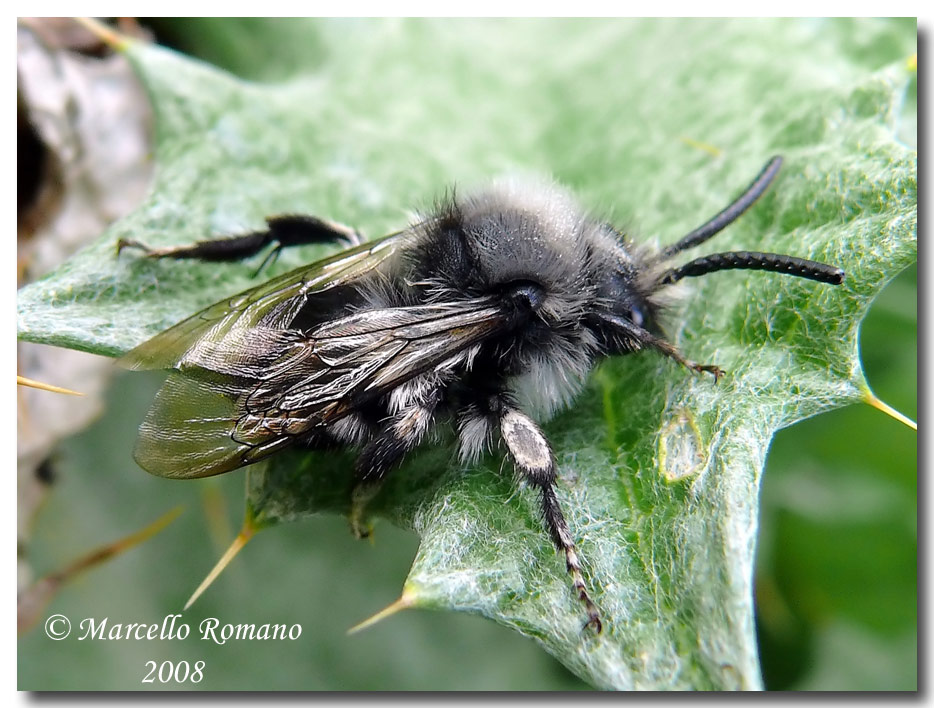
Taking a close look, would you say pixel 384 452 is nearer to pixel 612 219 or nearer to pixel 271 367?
pixel 271 367

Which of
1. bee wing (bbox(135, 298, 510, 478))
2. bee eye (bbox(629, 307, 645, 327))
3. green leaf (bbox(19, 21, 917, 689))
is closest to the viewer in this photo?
green leaf (bbox(19, 21, 917, 689))

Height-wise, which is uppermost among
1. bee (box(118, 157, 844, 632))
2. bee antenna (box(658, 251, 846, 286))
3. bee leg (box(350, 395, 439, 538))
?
bee antenna (box(658, 251, 846, 286))

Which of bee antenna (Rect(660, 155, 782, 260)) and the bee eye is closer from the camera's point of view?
the bee eye

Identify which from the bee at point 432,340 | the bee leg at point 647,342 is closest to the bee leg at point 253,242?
the bee at point 432,340

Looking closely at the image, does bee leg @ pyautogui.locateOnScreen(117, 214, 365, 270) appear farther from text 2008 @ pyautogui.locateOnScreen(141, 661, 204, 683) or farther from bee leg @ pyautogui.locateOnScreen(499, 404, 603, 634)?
text 2008 @ pyautogui.locateOnScreen(141, 661, 204, 683)

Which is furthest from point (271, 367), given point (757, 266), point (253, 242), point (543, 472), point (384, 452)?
point (757, 266)

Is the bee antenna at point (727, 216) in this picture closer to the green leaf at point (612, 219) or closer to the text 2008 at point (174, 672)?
the green leaf at point (612, 219)

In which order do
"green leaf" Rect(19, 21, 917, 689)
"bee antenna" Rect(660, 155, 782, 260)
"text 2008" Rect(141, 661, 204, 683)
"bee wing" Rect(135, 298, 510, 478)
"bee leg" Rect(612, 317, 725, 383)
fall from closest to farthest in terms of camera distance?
"green leaf" Rect(19, 21, 917, 689) → "bee wing" Rect(135, 298, 510, 478) → "bee leg" Rect(612, 317, 725, 383) → "bee antenna" Rect(660, 155, 782, 260) → "text 2008" Rect(141, 661, 204, 683)

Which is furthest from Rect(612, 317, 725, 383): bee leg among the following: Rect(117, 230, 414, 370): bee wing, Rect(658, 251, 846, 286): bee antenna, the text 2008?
the text 2008
